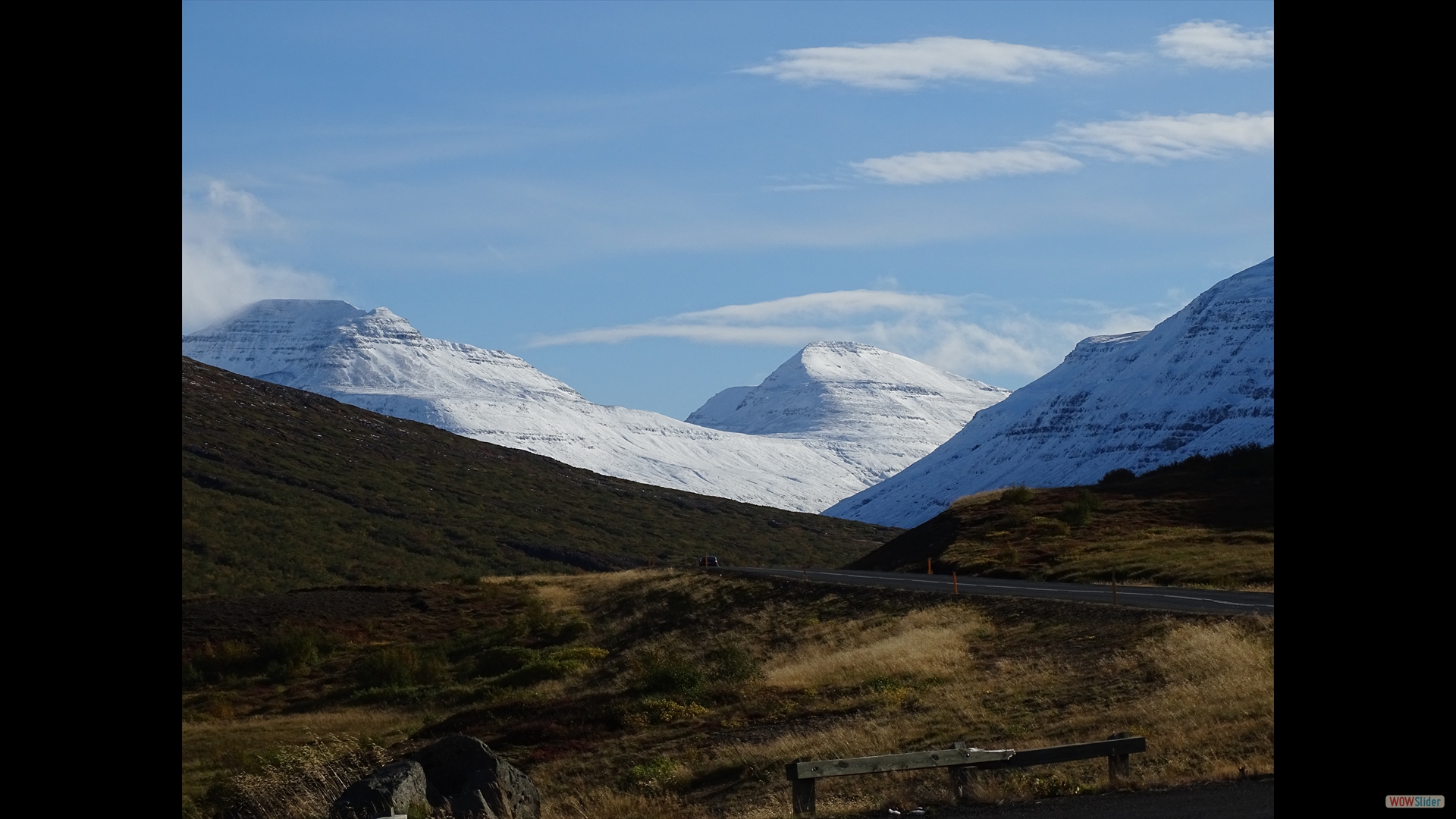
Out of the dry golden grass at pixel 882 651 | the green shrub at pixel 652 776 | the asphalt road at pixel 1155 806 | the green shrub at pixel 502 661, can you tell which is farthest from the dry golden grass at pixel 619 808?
the green shrub at pixel 502 661

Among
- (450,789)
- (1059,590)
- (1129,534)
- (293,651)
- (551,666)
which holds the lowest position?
(293,651)

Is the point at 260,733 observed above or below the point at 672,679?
below

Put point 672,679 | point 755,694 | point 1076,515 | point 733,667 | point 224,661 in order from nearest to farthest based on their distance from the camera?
point 755,694 < point 672,679 < point 733,667 < point 224,661 < point 1076,515

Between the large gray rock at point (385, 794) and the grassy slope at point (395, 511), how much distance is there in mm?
82184

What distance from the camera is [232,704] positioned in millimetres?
47062

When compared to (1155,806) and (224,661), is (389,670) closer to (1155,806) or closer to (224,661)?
(224,661)

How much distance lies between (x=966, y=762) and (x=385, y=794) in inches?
296

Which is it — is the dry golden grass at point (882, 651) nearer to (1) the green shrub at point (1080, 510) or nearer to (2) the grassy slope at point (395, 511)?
(1) the green shrub at point (1080, 510)

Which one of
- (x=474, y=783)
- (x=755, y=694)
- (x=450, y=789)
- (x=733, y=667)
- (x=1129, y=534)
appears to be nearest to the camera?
(x=474, y=783)

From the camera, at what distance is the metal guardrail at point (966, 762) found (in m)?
14.4

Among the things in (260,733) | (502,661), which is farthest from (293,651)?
(260,733)

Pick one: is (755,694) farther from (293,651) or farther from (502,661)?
(293,651)

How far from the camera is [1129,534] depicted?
59719 millimetres

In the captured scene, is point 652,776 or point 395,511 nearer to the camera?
point 652,776
